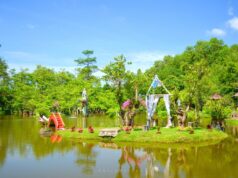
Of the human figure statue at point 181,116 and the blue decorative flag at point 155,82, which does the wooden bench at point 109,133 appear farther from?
the blue decorative flag at point 155,82

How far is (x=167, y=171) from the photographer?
13844 mm

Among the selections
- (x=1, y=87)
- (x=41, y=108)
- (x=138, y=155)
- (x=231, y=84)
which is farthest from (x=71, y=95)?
(x=138, y=155)

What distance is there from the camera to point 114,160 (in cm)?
1647

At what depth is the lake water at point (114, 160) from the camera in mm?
13664

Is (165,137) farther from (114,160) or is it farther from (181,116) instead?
(114,160)

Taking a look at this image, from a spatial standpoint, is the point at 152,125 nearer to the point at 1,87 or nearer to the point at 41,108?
the point at 41,108

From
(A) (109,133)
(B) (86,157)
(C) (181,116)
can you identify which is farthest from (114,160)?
(C) (181,116)

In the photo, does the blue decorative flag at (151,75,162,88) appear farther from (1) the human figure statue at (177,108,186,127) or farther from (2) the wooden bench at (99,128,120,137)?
(2) the wooden bench at (99,128,120,137)

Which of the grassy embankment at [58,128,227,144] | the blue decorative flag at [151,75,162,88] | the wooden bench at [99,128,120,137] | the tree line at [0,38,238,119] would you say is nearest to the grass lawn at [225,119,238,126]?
the tree line at [0,38,238,119]

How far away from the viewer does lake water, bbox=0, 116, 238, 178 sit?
13664mm

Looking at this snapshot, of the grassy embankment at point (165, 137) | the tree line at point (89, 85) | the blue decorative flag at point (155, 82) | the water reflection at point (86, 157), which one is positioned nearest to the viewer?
the water reflection at point (86, 157)

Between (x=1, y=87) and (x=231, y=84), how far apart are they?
163 feet

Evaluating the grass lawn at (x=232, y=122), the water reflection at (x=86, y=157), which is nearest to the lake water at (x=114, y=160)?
the water reflection at (x=86, y=157)

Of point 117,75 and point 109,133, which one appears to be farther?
point 117,75
